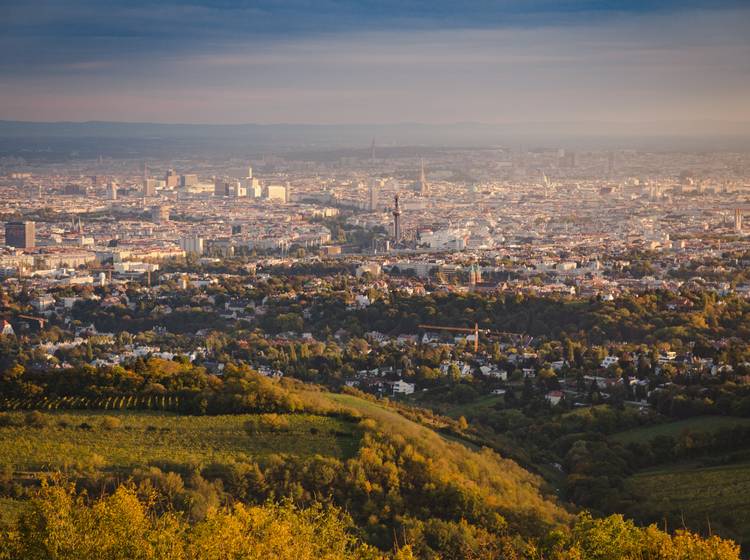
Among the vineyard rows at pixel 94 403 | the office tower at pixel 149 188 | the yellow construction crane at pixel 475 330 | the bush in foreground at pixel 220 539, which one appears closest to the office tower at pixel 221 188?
the office tower at pixel 149 188

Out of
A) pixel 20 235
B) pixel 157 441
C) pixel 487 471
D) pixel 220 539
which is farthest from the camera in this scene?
pixel 20 235

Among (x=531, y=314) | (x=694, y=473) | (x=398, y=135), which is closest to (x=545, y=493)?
(x=694, y=473)

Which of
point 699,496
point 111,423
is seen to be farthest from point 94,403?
point 699,496

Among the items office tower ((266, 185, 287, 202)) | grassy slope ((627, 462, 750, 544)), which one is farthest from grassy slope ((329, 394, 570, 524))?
office tower ((266, 185, 287, 202))

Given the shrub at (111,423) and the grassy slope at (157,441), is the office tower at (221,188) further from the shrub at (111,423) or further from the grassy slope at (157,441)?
the shrub at (111,423)

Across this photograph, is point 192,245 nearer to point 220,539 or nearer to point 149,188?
point 149,188

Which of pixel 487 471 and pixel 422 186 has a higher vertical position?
pixel 487 471

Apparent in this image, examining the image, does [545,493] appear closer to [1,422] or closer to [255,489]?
[255,489]
